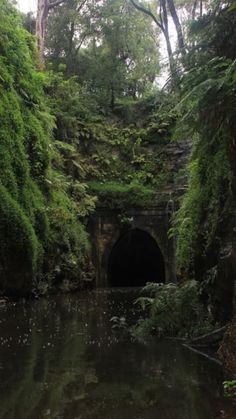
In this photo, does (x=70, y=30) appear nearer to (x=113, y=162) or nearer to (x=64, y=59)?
(x=64, y=59)

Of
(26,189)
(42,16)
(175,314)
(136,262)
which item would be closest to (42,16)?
(42,16)

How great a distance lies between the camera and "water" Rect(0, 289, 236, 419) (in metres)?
4.01

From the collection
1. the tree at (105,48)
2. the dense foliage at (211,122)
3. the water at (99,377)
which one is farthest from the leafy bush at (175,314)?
the tree at (105,48)

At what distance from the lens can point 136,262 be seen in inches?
973

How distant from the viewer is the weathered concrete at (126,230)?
61.5ft

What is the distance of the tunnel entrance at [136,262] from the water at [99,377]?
14.4 m

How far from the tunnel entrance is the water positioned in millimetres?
14437

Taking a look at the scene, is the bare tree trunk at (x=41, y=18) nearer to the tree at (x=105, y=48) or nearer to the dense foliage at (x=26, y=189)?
the tree at (x=105, y=48)

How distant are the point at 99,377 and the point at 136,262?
1985 cm

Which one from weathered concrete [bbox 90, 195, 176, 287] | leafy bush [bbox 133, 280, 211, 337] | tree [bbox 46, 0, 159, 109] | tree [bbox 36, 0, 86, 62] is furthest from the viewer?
tree [bbox 46, 0, 159, 109]

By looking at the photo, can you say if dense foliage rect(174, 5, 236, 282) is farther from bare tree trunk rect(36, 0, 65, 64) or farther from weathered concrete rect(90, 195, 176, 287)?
bare tree trunk rect(36, 0, 65, 64)

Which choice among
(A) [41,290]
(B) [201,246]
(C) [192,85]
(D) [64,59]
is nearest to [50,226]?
(A) [41,290]

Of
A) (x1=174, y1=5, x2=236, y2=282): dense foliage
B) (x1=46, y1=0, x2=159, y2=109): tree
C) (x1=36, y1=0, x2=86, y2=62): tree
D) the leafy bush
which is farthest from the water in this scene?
(x1=46, y1=0, x2=159, y2=109): tree

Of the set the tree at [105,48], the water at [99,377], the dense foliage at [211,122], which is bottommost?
the water at [99,377]
